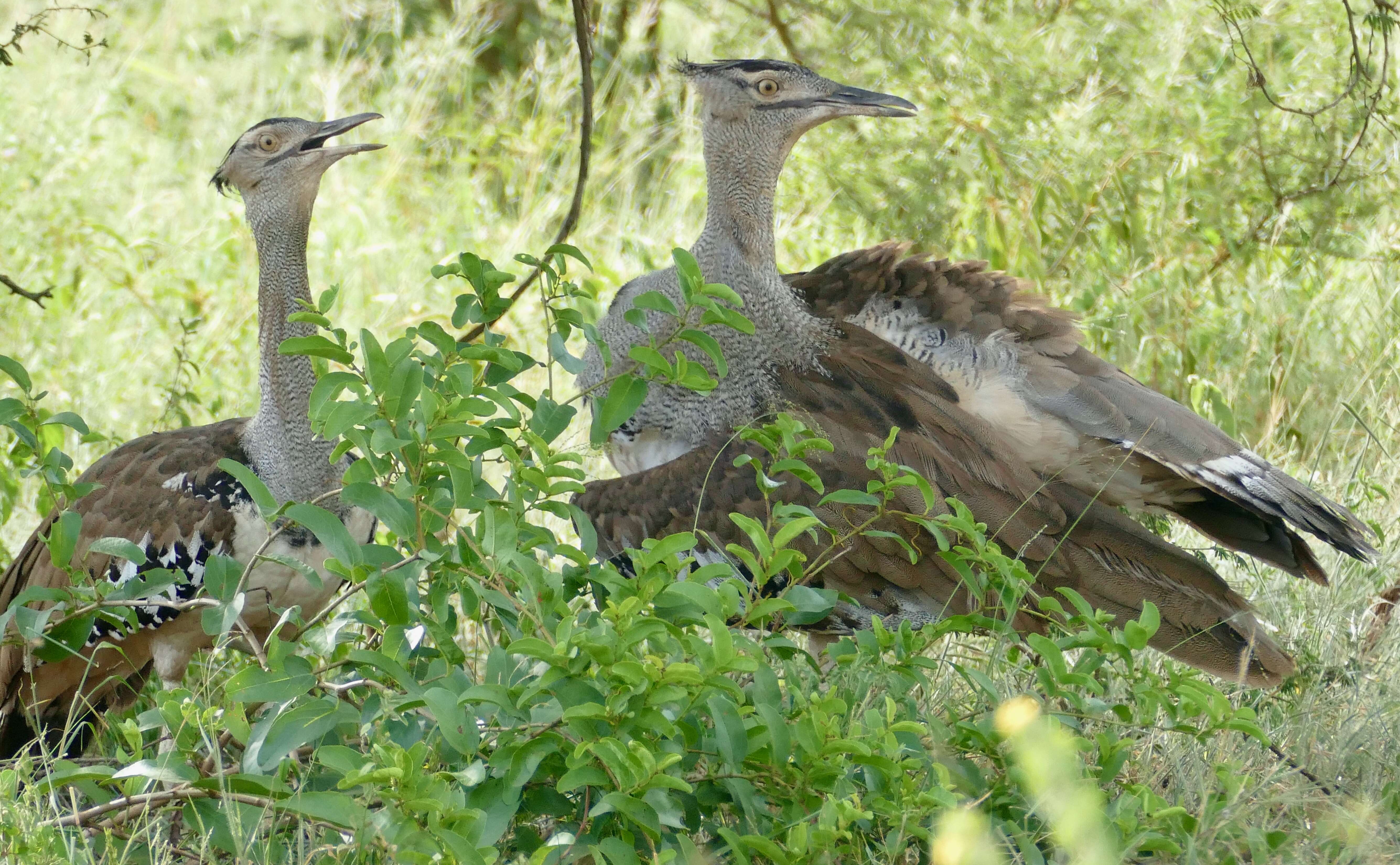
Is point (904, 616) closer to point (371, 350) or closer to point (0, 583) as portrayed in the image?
point (371, 350)

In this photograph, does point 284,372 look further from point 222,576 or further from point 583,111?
point 222,576

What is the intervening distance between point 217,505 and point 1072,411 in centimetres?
191

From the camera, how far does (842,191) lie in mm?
Answer: 5328

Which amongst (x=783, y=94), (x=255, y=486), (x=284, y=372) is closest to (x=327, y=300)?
(x=255, y=486)

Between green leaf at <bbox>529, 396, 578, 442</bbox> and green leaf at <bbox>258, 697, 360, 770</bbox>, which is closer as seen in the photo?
green leaf at <bbox>258, 697, 360, 770</bbox>

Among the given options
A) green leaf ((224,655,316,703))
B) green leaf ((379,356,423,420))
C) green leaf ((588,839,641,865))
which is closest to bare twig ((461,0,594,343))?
green leaf ((379,356,423,420))

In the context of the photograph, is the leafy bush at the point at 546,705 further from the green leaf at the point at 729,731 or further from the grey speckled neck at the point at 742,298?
the grey speckled neck at the point at 742,298

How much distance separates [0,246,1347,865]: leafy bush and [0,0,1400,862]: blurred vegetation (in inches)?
44.2

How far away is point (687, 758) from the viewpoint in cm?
193

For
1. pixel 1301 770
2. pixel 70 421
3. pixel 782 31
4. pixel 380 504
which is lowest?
pixel 1301 770

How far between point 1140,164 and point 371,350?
4.01 meters

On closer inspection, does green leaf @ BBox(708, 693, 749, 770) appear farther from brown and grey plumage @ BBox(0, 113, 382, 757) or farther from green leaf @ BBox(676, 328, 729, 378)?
brown and grey plumage @ BBox(0, 113, 382, 757)

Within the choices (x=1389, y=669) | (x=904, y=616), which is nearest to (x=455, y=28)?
(x=904, y=616)

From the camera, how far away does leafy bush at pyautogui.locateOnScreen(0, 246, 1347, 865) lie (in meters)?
1.72
